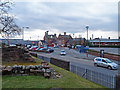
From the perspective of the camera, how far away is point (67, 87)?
713 cm

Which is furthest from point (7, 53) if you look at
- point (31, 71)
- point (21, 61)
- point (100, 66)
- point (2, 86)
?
point (100, 66)

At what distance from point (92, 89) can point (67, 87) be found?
4.46ft

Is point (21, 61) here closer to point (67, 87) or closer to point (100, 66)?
point (67, 87)

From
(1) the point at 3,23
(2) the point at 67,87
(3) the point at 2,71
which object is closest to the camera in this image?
(2) the point at 67,87

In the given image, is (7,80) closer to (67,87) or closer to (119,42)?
(67,87)

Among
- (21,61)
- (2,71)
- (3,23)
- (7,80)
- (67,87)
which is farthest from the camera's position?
(3,23)

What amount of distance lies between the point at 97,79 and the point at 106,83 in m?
0.89

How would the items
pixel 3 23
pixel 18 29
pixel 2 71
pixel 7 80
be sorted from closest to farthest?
pixel 7 80 → pixel 2 71 → pixel 3 23 → pixel 18 29

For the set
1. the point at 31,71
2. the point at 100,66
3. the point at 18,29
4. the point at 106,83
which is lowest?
the point at 100,66

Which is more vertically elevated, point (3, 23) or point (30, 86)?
point (3, 23)

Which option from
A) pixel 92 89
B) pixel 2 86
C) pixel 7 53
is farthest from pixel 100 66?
pixel 2 86

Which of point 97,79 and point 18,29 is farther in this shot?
point 18,29

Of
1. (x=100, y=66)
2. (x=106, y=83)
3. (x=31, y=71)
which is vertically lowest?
(x=100, y=66)

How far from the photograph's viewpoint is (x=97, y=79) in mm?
9555
